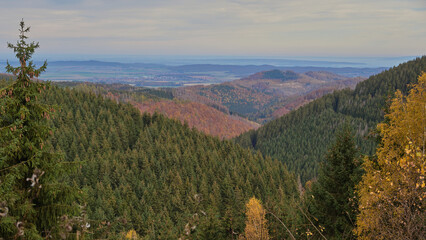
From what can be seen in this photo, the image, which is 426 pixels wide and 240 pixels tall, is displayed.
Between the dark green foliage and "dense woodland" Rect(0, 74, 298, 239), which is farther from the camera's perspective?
"dense woodland" Rect(0, 74, 298, 239)

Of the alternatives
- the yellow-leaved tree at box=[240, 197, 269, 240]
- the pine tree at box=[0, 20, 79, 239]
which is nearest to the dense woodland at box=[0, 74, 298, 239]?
the yellow-leaved tree at box=[240, 197, 269, 240]

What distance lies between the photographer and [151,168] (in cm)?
9306

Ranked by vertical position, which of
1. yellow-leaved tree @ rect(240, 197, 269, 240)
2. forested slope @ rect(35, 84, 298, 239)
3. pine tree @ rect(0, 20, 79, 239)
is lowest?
forested slope @ rect(35, 84, 298, 239)

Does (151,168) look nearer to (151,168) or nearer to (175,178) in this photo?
(151,168)

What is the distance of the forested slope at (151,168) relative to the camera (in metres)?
65.9

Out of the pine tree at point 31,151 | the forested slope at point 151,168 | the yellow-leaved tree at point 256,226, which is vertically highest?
the pine tree at point 31,151

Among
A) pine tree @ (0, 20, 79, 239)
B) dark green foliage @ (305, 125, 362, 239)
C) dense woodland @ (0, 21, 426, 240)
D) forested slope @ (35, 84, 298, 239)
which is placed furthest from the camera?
forested slope @ (35, 84, 298, 239)

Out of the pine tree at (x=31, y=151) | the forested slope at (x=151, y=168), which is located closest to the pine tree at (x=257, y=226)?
the pine tree at (x=31, y=151)

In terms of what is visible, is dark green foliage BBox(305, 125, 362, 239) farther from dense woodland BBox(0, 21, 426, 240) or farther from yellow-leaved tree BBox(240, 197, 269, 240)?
yellow-leaved tree BBox(240, 197, 269, 240)

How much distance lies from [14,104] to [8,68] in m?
1.41

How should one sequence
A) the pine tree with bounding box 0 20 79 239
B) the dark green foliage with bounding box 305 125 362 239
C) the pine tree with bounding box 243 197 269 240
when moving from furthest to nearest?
the dark green foliage with bounding box 305 125 362 239
the pine tree with bounding box 243 197 269 240
the pine tree with bounding box 0 20 79 239

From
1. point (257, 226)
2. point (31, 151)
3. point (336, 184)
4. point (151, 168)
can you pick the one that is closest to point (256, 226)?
point (257, 226)

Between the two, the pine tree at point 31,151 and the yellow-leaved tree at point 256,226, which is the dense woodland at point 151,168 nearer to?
the yellow-leaved tree at point 256,226

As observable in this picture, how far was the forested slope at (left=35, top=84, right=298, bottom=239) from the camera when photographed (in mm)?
65875
